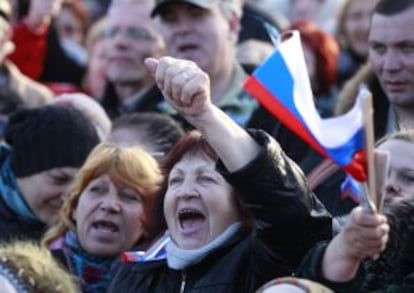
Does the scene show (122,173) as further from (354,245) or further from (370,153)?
(370,153)

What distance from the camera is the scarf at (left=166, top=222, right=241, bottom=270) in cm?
561

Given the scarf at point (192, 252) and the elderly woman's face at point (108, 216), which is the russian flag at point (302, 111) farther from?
the elderly woman's face at point (108, 216)

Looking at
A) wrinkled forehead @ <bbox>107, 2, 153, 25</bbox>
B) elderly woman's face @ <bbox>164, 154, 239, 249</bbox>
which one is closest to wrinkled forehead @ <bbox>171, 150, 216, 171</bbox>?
elderly woman's face @ <bbox>164, 154, 239, 249</bbox>

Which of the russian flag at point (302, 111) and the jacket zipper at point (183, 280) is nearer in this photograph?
the russian flag at point (302, 111)

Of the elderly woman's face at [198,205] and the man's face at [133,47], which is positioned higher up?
the elderly woman's face at [198,205]

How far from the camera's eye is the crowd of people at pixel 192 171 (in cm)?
519

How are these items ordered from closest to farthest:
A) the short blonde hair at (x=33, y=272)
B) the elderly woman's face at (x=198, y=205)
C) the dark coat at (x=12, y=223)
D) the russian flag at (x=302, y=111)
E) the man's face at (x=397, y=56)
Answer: the russian flag at (x=302, y=111) < the short blonde hair at (x=33, y=272) < the elderly woman's face at (x=198, y=205) < the man's face at (x=397, y=56) < the dark coat at (x=12, y=223)

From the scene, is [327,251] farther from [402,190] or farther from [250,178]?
[402,190]

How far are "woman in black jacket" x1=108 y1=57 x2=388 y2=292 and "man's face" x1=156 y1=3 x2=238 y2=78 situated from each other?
1620 mm

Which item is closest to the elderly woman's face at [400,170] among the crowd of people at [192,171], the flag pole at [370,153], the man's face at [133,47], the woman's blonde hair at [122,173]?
the crowd of people at [192,171]

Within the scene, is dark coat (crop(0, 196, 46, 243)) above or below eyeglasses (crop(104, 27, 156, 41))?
below

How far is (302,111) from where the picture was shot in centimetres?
495

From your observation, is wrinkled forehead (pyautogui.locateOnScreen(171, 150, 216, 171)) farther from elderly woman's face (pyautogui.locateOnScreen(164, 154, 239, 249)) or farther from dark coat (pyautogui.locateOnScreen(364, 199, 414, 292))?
dark coat (pyautogui.locateOnScreen(364, 199, 414, 292))

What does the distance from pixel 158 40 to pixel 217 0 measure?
0.83 metres
